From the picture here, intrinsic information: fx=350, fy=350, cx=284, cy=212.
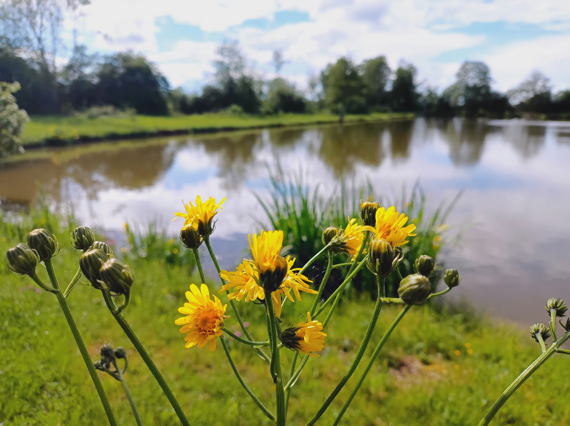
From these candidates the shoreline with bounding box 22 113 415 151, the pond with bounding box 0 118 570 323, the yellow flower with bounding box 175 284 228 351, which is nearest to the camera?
the yellow flower with bounding box 175 284 228 351

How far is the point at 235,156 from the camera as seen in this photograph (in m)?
11.3

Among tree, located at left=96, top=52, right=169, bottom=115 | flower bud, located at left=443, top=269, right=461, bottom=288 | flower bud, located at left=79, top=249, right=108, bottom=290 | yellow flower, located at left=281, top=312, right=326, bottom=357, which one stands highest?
Result: tree, located at left=96, top=52, right=169, bottom=115

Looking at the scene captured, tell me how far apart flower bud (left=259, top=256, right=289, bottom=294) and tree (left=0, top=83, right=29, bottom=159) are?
23.3 feet

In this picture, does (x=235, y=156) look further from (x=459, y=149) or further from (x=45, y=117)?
(x=45, y=117)

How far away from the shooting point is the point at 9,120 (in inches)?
229

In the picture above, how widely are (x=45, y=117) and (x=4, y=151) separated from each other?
1062 cm

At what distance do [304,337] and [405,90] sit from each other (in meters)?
49.3

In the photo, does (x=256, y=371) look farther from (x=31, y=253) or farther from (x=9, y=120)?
(x=9, y=120)

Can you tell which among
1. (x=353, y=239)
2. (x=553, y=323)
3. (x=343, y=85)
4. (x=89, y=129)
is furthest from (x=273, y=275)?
(x=343, y=85)

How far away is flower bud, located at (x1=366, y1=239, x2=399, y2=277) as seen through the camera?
540 millimetres

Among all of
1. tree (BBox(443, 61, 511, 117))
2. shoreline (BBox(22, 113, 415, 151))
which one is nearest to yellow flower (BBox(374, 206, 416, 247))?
shoreline (BBox(22, 113, 415, 151))

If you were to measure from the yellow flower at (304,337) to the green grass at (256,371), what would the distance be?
1460 mm

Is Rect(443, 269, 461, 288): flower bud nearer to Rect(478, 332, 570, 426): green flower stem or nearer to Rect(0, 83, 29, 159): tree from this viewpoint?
Rect(478, 332, 570, 426): green flower stem

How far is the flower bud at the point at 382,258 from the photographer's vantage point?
54cm
